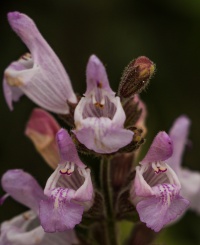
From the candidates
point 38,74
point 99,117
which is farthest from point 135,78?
point 38,74

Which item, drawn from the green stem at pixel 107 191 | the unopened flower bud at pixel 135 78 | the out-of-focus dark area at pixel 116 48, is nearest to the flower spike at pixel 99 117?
the unopened flower bud at pixel 135 78

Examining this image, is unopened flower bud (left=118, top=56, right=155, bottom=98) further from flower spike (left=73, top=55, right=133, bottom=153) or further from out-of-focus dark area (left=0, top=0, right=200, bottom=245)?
out-of-focus dark area (left=0, top=0, right=200, bottom=245)

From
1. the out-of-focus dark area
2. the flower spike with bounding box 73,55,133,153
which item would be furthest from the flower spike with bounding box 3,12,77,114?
the out-of-focus dark area

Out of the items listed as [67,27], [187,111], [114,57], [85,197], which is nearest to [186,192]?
[85,197]

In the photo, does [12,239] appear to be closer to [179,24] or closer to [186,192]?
[186,192]

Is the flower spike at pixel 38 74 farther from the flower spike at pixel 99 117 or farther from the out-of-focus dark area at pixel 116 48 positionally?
the out-of-focus dark area at pixel 116 48

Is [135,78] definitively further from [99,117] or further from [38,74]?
[38,74]
